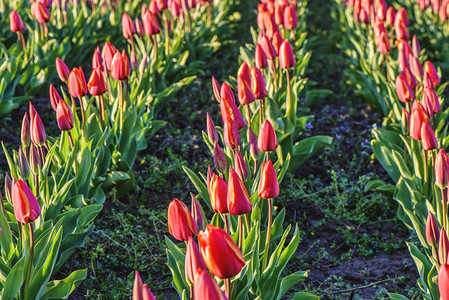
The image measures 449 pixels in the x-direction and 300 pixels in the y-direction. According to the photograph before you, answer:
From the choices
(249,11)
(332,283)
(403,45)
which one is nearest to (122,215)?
(332,283)

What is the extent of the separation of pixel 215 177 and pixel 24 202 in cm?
64

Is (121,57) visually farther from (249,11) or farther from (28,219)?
(249,11)

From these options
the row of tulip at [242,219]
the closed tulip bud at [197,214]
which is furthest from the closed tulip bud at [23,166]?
the closed tulip bud at [197,214]

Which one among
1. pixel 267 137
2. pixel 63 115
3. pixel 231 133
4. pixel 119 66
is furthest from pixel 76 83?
pixel 267 137

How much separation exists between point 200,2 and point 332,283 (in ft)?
14.9

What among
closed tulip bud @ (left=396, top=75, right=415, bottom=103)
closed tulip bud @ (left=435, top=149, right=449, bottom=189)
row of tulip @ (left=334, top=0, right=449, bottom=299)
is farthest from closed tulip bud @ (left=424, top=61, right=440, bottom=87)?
closed tulip bud @ (left=435, top=149, right=449, bottom=189)

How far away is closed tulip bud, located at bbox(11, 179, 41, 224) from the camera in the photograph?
1.89 metres

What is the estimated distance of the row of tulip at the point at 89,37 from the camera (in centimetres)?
431

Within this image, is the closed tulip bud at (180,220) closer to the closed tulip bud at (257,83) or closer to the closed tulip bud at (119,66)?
the closed tulip bud at (257,83)

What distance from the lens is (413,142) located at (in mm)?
3061

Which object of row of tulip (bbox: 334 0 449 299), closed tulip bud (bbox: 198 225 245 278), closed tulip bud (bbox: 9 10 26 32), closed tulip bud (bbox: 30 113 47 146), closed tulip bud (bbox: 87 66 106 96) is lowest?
row of tulip (bbox: 334 0 449 299)

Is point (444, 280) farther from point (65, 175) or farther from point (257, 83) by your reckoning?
point (65, 175)

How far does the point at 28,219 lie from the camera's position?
6.36ft

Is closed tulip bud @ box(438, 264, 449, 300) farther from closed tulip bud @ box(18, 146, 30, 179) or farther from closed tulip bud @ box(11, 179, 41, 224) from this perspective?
closed tulip bud @ box(18, 146, 30, 179)
